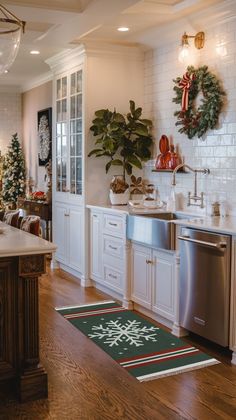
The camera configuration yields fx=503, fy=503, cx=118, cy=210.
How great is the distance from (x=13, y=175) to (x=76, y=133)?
3.27 m

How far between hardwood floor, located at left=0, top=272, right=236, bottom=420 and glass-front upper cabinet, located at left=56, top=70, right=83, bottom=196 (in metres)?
2.47

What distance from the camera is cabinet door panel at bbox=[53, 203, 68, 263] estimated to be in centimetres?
644

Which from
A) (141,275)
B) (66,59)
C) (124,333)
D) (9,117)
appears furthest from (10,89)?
(124,333)

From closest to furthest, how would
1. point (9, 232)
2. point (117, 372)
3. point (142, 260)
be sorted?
point (117, 372), point (9, 232), point (142, 260)

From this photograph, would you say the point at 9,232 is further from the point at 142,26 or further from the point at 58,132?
the point at 58,132

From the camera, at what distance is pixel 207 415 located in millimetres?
2885

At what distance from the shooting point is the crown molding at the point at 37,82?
775 cm

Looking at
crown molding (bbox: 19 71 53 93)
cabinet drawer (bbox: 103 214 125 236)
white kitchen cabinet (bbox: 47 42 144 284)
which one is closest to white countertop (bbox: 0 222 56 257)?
cabinet drawer (bbox: 103 214 125 236)

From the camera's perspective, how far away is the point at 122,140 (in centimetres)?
556

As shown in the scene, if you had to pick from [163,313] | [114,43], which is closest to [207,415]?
[163,313]

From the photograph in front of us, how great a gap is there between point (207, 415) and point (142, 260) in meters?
1.96

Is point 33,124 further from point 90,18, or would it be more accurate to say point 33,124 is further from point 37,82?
point 90,18

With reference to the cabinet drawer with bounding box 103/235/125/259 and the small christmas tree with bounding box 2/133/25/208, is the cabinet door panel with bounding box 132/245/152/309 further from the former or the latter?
the small christmas tree with bounding box 2/133/25/208

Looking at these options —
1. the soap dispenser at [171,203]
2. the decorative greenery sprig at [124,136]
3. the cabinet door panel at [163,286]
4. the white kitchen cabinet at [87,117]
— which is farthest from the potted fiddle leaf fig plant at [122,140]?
the cabinet door panel at [163,286]
